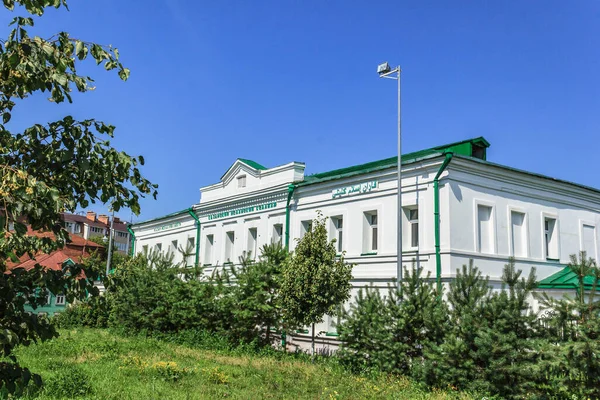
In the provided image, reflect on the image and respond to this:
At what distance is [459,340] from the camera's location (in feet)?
43.2

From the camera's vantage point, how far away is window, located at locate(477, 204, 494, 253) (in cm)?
1878

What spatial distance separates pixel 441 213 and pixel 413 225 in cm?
169

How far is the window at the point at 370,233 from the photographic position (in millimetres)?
20820

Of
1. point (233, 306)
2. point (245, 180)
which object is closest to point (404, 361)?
point (233, 306)

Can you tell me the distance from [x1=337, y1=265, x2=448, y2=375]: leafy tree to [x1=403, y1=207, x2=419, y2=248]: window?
11.8 feet

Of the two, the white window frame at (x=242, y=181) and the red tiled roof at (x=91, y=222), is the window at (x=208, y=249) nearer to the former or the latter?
the white window frame at (x=242, y=181)

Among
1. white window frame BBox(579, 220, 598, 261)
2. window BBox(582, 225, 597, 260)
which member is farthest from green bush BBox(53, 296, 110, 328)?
window BBox(582, 225, 597, 260)

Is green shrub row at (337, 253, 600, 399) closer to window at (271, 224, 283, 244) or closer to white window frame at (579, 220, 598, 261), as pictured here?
window at (271, 224, 283, 244)

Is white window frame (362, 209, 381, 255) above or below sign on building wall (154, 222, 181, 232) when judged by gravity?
below

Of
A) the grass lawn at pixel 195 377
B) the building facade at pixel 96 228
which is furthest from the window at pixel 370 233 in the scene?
the building facade at pixel 96 228

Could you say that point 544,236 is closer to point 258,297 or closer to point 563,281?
point 563,281

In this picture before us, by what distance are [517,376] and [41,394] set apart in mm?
10943

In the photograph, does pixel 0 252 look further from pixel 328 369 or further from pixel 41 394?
pixel 328 369

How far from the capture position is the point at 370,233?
827 inches
